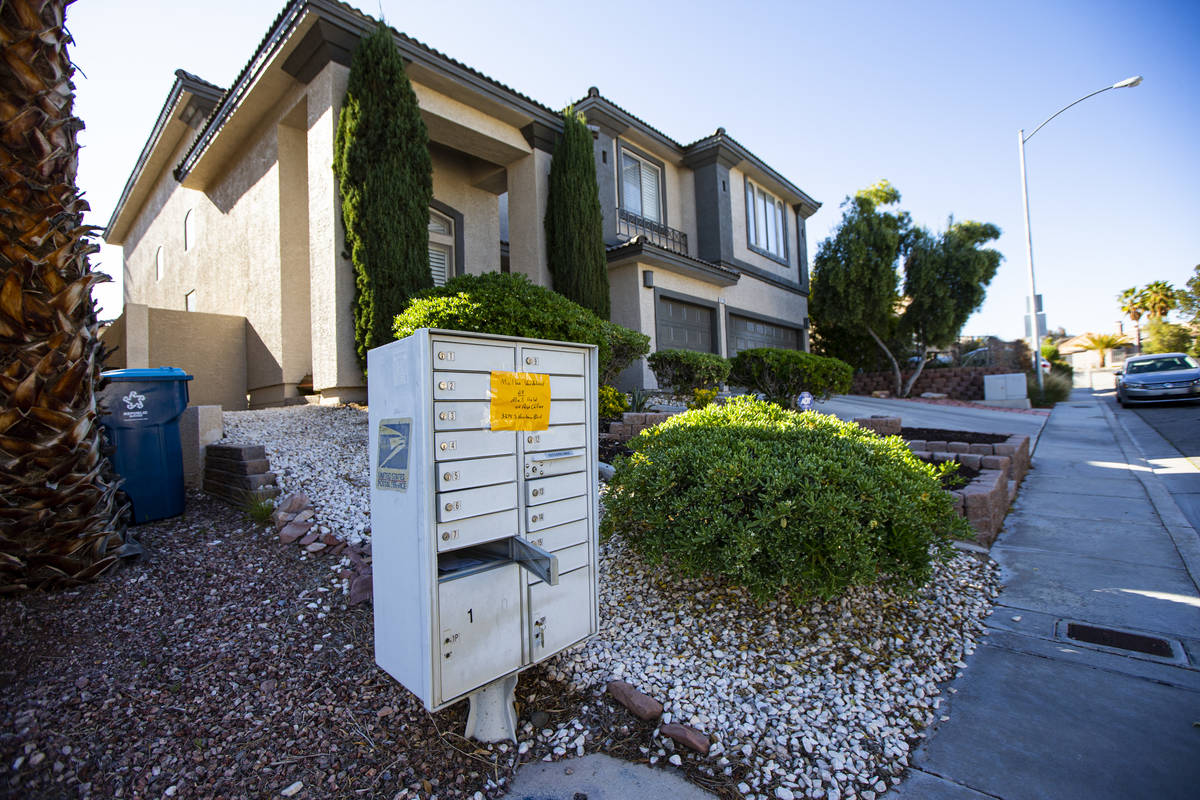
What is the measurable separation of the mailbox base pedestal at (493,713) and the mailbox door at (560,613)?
0.57 ft

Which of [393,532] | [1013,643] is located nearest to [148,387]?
[393,532]

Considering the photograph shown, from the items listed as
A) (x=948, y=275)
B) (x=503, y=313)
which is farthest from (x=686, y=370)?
(x=948, y=275)

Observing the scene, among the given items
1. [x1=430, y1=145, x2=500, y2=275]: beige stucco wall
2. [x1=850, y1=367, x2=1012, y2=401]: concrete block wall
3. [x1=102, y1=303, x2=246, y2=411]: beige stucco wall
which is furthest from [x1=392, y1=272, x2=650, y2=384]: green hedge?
[x1=850, y1=367, x2=1012, y2=401]: concrete block wall

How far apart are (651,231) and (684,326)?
2283 mm

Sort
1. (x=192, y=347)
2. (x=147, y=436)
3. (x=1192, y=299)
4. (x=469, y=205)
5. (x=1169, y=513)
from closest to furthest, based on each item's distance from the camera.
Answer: (x=147, y=436) < (x=1169, y=513) < (x=192, y=347) < (x=469, y=205) < (x=1192, y=299)

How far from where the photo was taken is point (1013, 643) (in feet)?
10.2

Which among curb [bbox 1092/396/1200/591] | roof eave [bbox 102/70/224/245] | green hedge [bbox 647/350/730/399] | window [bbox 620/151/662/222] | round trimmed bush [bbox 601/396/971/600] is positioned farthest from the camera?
window [bbox 620/151/662/222]

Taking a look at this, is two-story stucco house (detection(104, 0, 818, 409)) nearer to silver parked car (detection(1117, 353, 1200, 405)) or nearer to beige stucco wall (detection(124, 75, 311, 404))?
beige stucco wall (detection(124, 75, 311, 404))

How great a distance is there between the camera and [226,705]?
2359 millimetres

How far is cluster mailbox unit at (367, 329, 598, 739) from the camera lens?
2.07 m

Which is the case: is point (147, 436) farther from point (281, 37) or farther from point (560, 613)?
point (281, 37)

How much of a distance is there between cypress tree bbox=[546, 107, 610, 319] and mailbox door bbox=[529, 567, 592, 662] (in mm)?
7209

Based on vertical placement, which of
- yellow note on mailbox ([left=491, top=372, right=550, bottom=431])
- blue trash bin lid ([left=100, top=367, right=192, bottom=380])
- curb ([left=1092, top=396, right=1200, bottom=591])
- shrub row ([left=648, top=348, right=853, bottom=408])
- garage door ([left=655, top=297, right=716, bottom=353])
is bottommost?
curb ([left=1092, top=396, right=1200, bottom=591])

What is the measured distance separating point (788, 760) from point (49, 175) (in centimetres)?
441
